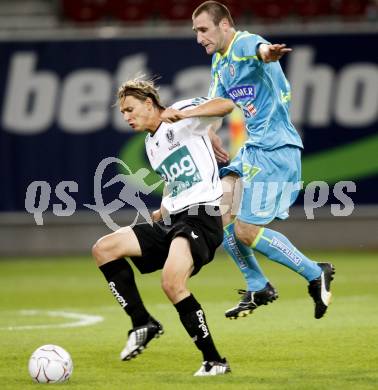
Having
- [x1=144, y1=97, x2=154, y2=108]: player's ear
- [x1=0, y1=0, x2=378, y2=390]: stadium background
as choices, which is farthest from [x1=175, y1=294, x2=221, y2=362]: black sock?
[x1=0, y1=0, x2=378, y2=390]: stadium background

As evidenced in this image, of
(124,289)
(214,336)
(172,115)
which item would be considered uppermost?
(172,115)

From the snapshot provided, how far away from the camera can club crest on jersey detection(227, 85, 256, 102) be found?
7742 millimetres

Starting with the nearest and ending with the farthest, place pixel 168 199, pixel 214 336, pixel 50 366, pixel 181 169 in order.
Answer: pixel 50 366
pixel 181 169
pixel 168 199
pixel 214 336

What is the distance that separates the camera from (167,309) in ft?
34.2

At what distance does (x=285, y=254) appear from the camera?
762 centimetres

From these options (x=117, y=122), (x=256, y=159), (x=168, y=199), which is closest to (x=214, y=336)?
(x=256, y=159)

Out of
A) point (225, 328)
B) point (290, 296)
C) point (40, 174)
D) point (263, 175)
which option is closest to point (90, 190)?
point (40, 174)

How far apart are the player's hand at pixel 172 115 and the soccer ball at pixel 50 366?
157 cm

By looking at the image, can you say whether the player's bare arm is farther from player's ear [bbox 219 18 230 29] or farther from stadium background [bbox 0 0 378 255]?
stadium background [bbox 0 0 378 255]

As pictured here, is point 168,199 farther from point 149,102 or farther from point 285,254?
point 285,254

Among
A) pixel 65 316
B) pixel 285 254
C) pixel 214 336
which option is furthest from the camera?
pixel 65 316

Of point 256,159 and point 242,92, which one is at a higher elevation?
point 242,92

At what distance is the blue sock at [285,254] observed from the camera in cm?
760

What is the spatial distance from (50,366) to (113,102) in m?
10.8
